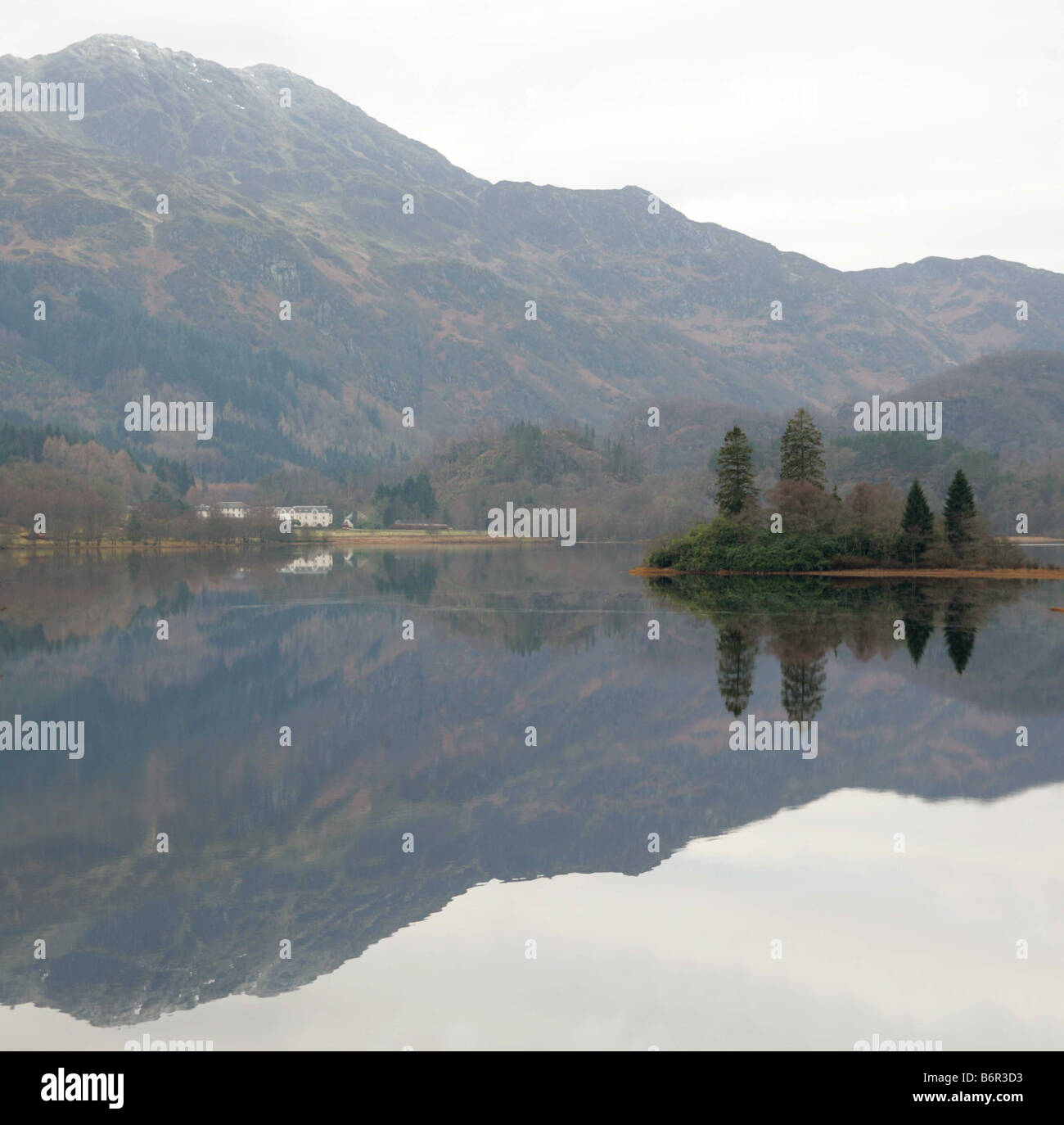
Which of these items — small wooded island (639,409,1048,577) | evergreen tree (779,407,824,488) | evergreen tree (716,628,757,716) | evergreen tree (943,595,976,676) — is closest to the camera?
evergreen tree (716,628,757,716)

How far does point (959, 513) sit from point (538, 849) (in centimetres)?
8754

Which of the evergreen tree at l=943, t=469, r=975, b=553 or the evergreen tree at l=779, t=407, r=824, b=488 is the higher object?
the evergreen tree at l=779, t=407, r=824, b=488

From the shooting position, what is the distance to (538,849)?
23438 millimetres

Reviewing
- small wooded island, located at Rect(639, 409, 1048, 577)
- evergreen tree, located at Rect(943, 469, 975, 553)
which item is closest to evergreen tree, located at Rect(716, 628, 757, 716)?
small wooded island, located at Rect(639, 409, 1048, 577)

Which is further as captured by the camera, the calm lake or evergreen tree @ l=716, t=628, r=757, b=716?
evergreen tree @ l=716, t=628, r=757, b=716

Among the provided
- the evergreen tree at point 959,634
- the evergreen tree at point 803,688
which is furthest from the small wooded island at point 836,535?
the evergreen tree at point 803,688

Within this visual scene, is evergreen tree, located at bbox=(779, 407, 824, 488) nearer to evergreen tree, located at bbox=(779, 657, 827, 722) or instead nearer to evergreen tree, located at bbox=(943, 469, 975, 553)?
evergreen tree, located at bbox=(943, 469, 975, 553)

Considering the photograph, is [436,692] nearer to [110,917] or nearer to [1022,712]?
A: [1022,712]

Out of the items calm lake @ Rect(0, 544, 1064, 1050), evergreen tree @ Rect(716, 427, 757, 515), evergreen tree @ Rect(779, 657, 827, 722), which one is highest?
evergreen tree @ Rect(716, 427, 757, 515)

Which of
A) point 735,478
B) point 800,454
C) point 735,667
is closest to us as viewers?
point 735,667

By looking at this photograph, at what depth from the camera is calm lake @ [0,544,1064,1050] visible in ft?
51.8

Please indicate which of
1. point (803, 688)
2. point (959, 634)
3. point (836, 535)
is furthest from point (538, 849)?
point (836, 535)

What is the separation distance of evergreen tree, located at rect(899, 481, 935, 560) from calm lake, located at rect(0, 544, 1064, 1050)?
5423cm

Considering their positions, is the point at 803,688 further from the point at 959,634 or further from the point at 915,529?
the point at 915,529
